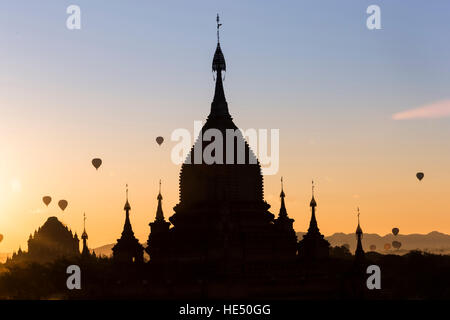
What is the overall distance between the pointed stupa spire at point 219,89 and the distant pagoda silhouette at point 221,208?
0.10 meters

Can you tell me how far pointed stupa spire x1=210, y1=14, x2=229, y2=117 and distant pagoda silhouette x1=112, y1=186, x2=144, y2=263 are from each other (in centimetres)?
1324

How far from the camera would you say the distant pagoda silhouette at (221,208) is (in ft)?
358

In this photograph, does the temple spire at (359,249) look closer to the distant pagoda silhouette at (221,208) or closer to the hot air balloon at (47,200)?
the distant pagoda silhouette at (221,208)

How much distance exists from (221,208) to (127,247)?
41.9ft

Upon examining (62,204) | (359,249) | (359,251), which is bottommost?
(359,251)

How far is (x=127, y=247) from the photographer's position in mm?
114875

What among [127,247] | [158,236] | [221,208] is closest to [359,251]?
[221,208]

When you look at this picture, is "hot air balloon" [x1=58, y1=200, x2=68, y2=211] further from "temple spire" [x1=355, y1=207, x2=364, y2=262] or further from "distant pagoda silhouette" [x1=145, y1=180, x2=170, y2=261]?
"temple spire" [x1=355, y1=207, x2=364, y2=262]

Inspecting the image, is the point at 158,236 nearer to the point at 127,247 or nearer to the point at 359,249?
the point at 127,247

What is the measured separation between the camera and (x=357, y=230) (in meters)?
114

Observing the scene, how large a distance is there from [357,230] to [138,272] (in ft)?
73.7
